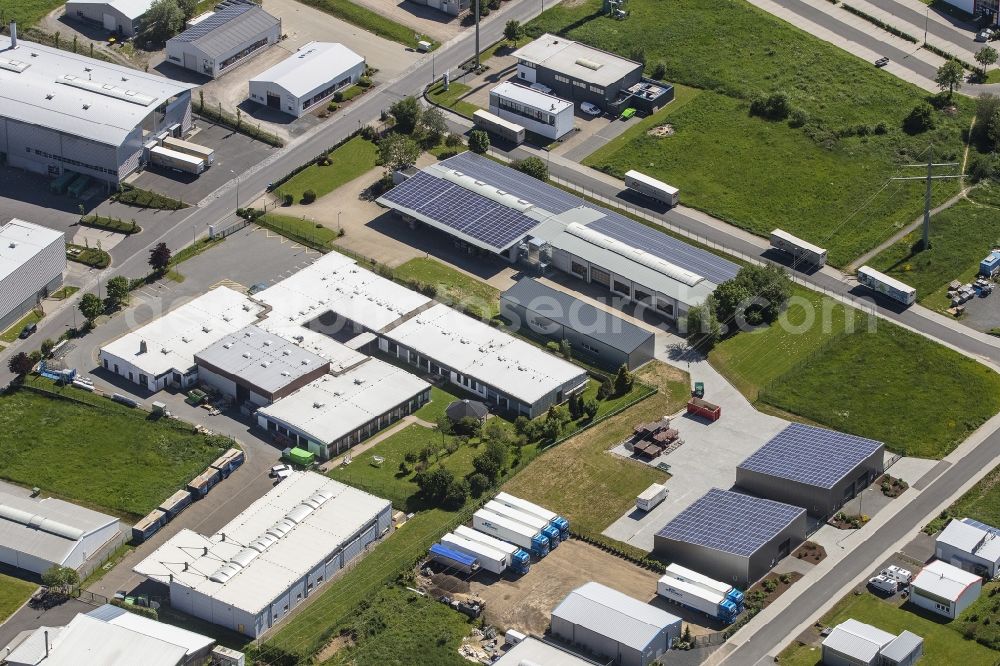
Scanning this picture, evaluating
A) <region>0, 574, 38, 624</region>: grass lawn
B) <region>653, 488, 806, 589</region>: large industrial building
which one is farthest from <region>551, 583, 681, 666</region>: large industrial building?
<region>0, 574, 38, 624</region>: grass lawn


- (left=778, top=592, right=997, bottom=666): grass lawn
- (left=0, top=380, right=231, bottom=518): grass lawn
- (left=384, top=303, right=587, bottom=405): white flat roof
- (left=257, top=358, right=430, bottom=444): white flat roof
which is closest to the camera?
(left=778, top=592, right=997, bottom=666): grass lawn

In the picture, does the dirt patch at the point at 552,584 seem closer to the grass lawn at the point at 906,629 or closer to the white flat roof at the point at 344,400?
the grass lawn at the point at 906,629

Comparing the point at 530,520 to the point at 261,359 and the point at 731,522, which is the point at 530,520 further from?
the point at 261,359

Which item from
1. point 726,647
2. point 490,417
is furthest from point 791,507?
point 490,417

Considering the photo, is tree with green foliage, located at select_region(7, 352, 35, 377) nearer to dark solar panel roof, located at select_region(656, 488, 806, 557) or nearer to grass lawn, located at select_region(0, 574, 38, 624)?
grass lawn, located at select_region(0, 574, 38, 624)

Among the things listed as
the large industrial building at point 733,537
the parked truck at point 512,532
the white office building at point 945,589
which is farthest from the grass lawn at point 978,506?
the parked truck at point 512,532
